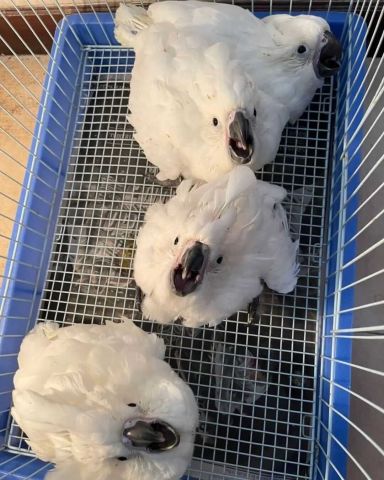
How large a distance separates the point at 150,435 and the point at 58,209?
2.84 feet

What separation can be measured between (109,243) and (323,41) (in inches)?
32.5

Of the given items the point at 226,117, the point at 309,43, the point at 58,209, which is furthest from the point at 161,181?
the point at 309,43

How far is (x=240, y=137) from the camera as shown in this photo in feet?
3.41

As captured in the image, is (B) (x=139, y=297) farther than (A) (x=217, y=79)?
Yes

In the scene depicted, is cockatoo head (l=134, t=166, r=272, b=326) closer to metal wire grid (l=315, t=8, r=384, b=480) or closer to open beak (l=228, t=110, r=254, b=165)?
open beak (l=228, t=110, r=254, b=165)

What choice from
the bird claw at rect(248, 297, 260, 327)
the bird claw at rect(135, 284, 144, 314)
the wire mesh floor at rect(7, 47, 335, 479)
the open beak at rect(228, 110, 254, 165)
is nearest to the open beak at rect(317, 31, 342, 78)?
the wire mesh floor at rect(7, 47, 335, 479)

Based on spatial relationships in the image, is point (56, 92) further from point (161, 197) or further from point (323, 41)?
point (323, 41)

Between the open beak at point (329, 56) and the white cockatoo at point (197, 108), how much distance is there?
16 cm

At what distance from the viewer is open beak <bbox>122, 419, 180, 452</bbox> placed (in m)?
0.87

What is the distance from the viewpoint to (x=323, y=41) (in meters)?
1.24

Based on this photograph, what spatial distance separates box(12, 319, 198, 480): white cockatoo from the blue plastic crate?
11.0 inches

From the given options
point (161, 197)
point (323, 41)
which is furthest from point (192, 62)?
point (161, 197)

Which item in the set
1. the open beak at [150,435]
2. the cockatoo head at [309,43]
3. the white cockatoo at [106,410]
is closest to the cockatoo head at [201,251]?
the white cockatoo at [106,410]

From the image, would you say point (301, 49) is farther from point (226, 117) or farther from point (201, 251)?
point (201, 251)
